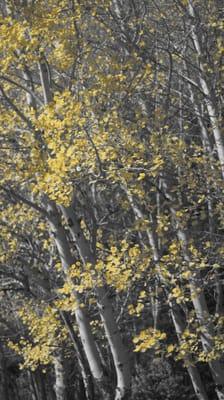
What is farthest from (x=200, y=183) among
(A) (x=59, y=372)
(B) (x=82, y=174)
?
(A) (x=59, y=372)

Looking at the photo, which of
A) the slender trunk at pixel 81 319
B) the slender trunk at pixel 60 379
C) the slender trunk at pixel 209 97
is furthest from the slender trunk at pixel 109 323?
the slender trunk at pixel 60 379

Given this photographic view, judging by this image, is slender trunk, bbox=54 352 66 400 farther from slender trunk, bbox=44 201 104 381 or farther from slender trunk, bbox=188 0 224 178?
slender trunk, bbox=188 0 224 178

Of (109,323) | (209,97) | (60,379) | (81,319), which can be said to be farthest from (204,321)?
(60,379)

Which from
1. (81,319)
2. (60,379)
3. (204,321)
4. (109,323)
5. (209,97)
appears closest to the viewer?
(209,97)

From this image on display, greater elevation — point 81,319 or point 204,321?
point 81,319

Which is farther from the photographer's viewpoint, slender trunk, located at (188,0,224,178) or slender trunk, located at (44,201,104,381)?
slender trunk, located at (44,201,104,381)

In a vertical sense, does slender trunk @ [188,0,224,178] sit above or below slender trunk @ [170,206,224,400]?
above

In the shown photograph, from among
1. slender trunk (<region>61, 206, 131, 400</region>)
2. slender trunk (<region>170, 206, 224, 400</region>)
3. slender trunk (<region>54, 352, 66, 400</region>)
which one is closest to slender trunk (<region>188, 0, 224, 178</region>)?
slender trunk (<region>170, 206, 224, 400</region>)

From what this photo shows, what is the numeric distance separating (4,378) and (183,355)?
8.80 metres

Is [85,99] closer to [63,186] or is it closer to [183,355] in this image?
[63,186]

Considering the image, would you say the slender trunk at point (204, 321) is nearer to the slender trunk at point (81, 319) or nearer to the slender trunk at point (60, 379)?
the slender trunk at point (81, 319)

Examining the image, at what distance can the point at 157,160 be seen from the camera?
668 centimetres

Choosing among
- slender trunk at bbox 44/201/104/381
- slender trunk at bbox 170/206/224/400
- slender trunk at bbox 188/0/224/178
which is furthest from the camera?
slender trunk at bbox 44/201/104/381

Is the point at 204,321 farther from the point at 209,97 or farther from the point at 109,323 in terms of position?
the point at 209,97
